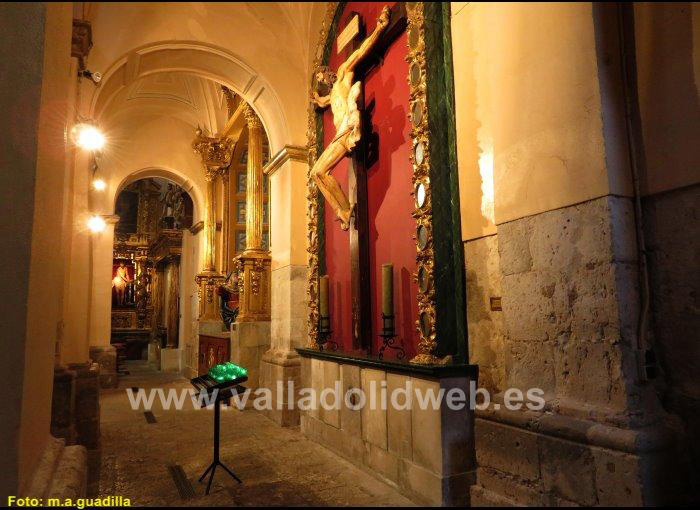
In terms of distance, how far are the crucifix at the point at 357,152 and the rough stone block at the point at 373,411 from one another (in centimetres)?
43

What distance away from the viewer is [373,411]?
3.77 metres

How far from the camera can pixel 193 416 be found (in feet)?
20.6

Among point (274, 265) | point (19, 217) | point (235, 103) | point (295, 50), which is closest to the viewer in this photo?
point (19, 217)

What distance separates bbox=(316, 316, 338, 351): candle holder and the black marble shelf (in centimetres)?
35

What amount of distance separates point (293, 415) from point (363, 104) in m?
3.66

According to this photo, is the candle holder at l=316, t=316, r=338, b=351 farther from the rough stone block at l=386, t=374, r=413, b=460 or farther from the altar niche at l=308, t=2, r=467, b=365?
the rough stone block at l=386, t=374, r=413, b=460

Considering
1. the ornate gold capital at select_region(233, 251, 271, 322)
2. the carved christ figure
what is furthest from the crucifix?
the ornate gold capital at select_region(233, 251, 271, 322)

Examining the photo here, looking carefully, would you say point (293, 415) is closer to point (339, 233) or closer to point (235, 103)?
point (339, 233)

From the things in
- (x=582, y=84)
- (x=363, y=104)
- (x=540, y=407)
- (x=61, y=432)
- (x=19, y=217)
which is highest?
(x=363, y=104)

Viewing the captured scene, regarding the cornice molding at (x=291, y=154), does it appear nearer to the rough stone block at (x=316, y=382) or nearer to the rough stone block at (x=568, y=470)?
the rough stone block at (x=316, y=382)

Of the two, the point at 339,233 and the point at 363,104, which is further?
the point at 339,233

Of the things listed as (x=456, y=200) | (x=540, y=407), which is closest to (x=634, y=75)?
(x=456, y=200)

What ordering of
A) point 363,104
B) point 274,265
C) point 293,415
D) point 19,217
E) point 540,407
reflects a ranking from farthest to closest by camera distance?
point 274,265 → point 293,415 → point 363,104 → point 540,407 → point 19,217

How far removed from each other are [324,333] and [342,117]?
6.99 ft
